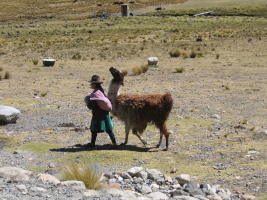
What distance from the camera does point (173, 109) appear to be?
1472cm

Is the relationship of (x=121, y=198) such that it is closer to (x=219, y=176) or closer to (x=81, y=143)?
(x=219, y=176)

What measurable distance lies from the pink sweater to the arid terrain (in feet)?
3.01

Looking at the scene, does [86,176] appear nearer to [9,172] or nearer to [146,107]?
[9,172]

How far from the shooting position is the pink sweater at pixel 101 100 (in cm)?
995

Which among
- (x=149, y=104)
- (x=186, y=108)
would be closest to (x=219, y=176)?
(x=149, y=104)

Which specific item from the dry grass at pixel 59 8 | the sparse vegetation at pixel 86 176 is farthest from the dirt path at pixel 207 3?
the sparse vegetation at pixel 86 176

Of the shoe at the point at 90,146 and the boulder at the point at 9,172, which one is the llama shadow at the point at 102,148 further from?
the boulder at the point at 9,172

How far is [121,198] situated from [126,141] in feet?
13.0

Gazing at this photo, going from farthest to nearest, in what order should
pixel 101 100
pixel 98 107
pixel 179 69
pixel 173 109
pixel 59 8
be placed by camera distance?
1. pixel 59 8
2. pixel 179 69
3. pixel 173 109
4. pixel 98 107
5. pixel 101 100

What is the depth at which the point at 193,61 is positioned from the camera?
26531 millimetres

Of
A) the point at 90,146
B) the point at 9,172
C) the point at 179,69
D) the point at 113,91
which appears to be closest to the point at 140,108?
the point at 113,91

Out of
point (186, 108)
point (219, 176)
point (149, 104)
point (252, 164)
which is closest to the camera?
point (219, 176)

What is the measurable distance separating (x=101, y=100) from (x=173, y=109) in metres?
5.13

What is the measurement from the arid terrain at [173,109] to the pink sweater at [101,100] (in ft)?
3.01
